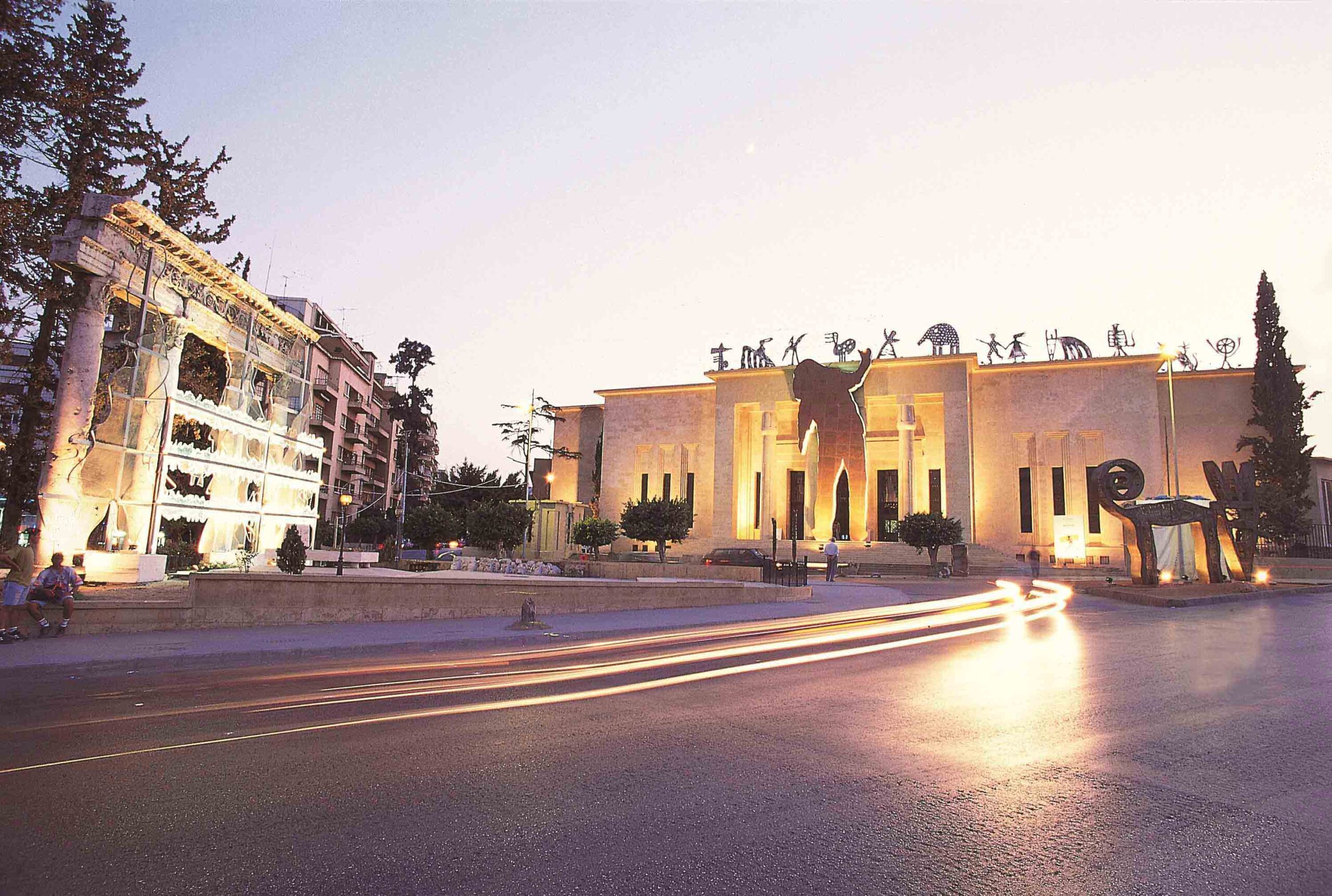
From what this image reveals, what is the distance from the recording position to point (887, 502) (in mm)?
53031

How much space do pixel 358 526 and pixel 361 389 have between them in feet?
66.1

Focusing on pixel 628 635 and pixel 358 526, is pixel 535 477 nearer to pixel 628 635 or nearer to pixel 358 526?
pixel 358 526

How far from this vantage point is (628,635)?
1415 cm

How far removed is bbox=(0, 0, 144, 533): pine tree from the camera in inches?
701

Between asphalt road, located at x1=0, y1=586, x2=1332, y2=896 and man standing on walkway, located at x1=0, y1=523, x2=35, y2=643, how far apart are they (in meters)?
3.36

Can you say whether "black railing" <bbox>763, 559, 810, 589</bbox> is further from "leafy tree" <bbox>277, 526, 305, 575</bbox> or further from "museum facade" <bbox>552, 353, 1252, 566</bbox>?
"museum facade" <bbox>552, 353, 1252, 566</bbox>

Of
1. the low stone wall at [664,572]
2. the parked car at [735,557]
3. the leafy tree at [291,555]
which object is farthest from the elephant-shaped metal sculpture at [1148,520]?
the leafy tree at [291,555]

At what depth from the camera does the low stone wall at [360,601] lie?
1269cm

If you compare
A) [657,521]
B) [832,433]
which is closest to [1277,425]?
[832,433]

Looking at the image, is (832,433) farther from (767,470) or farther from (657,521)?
(657,521)

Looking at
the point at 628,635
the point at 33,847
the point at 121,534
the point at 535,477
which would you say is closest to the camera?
the point at 33,847

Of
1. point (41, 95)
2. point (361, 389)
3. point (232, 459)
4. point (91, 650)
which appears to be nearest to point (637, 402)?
point (361, 389)

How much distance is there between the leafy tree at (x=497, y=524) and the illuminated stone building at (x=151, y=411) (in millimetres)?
9558

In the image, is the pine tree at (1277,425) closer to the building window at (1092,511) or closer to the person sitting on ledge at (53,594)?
the building window at (1092,511)
